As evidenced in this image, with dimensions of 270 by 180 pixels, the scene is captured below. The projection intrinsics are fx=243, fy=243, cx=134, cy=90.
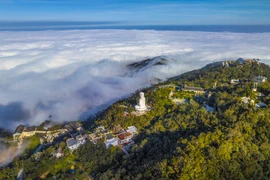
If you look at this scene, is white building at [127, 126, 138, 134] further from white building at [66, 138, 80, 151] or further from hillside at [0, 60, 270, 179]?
white building at [66, 138, 80, 151]

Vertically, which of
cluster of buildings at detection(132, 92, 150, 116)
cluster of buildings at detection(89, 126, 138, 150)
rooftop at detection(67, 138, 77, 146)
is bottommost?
rooftop at detection(67, 138, 77, 146)

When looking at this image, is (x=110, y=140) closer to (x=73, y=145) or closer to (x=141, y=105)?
(x=73, y=145)

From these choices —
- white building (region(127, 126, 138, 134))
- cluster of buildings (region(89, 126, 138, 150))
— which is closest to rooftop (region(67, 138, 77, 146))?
cluster of buildings (region(89, 126, 138, 150))

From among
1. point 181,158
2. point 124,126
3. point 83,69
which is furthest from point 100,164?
point 83,69

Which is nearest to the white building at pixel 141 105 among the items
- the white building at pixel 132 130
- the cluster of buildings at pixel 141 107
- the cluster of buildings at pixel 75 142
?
the cluster of buildings at pixel 141 107

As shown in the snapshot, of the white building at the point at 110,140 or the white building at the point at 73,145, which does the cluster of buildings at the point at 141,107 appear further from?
the white building at the point at 73,145

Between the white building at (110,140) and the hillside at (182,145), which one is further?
the white building at (110,140)

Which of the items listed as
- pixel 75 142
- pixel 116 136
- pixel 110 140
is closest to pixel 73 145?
pixel 75 142

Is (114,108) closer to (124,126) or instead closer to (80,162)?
(124,126)
